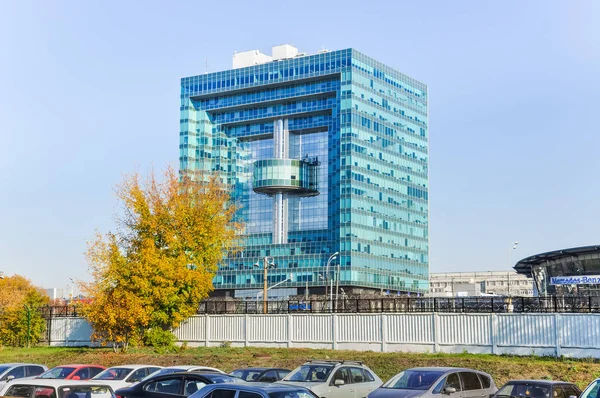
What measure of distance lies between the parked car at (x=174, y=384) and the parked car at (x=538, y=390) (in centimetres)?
715

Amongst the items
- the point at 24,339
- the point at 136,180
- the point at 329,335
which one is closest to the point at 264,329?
the point at 329,335

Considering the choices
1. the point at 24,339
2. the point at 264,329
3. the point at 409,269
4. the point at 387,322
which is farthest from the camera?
the point at 409,269

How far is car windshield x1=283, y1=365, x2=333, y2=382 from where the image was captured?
902 inches

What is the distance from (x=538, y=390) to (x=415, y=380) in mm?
3177

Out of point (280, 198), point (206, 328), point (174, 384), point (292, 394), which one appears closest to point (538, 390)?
point (292, 394)

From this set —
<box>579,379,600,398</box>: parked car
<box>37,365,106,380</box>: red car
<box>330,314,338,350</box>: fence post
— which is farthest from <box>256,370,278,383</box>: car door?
<box>330,314,338,350</box>: fence post

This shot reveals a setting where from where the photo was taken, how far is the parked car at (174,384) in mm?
19289

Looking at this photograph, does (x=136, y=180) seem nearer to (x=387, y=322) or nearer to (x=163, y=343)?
(x=163, y=343)

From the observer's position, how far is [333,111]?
14950 centimetres

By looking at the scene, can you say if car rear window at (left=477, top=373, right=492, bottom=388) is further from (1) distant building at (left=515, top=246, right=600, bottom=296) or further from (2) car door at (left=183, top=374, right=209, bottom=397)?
(1) distant building at (left=515, top=246, right=600, bottom=296)

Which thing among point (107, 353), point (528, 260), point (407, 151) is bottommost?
point (107, 353)

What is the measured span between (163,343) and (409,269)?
380ft

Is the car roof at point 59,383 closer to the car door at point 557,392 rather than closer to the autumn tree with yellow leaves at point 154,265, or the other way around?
the car door at point 557,392

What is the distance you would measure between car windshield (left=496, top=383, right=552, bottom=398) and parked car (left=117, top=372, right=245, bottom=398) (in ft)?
23.3
